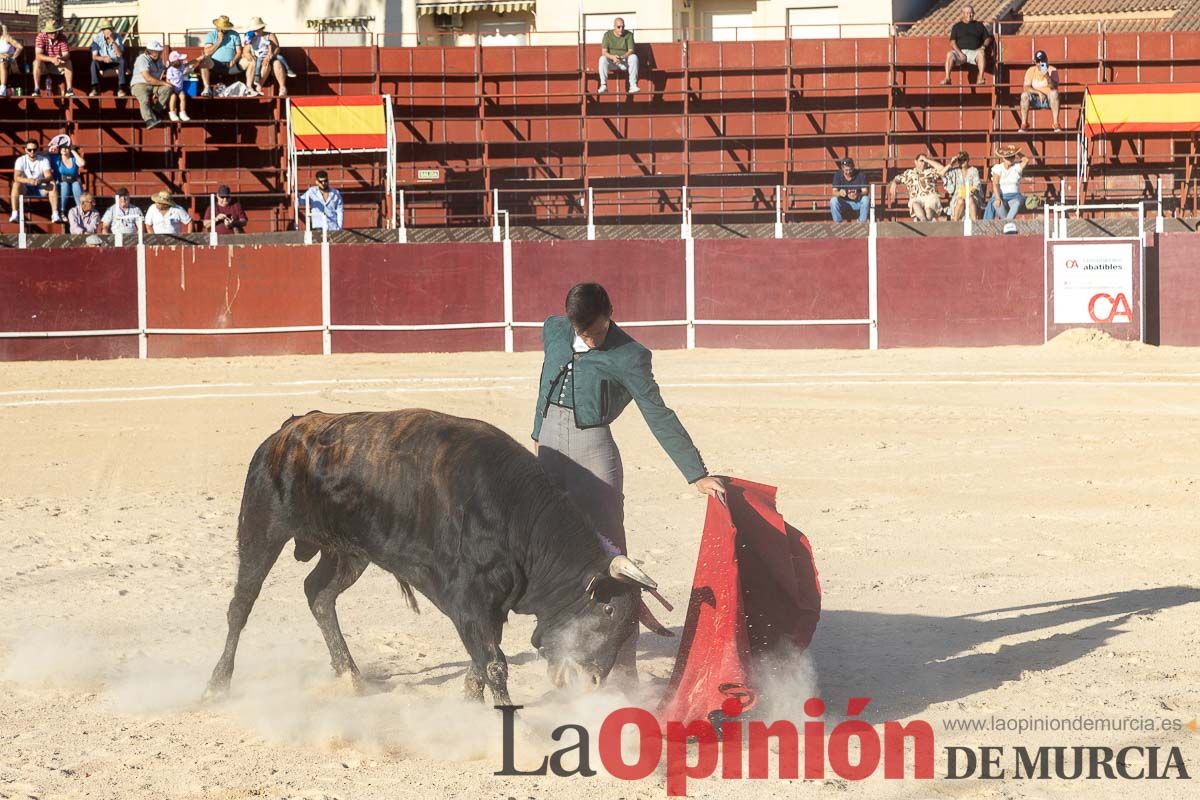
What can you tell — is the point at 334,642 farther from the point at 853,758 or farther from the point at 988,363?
the point at 988,363

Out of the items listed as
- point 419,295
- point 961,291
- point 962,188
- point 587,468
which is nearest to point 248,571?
point 587,468

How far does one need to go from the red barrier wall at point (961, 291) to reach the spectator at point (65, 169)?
971cm

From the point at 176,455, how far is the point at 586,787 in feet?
22.5

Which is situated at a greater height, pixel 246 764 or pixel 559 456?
pixel 559 456

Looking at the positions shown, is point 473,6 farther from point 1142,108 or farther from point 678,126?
point 1142,108

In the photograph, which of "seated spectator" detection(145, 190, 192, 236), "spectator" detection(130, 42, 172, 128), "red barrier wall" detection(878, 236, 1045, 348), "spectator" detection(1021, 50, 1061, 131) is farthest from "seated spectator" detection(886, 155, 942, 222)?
"spectator" detection(130, 42, 172, 128)

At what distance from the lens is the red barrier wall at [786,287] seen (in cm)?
1761

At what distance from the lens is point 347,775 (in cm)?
447

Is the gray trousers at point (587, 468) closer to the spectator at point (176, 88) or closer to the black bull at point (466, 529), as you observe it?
the black bull at point (466, 529)

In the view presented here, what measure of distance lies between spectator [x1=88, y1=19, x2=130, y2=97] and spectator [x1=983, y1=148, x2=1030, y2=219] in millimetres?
11299

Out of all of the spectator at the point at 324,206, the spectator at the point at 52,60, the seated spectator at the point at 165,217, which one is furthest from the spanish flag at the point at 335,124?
the seated spectator at the point at 165,217

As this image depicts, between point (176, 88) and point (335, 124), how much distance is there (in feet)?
6.88

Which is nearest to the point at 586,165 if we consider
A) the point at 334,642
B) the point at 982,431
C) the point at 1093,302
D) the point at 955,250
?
the point at 955,250

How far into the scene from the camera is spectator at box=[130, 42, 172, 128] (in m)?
20.1
